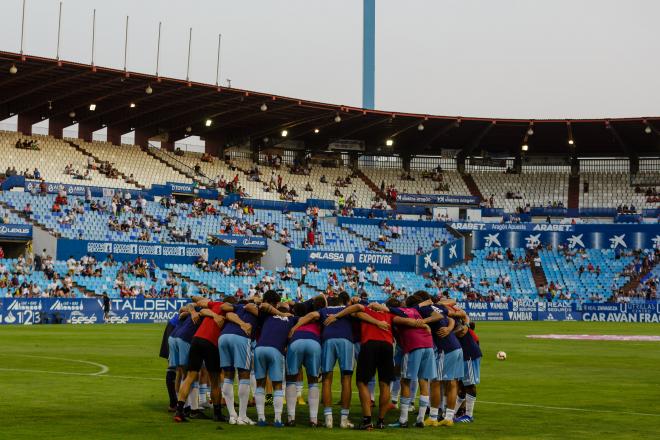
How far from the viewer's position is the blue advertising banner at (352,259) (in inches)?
2768

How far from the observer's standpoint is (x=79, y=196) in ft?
225

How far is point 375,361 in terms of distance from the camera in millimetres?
16234

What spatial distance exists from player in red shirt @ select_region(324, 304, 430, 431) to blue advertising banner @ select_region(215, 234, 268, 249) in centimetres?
5319

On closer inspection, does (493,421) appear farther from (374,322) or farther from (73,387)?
(73,387)

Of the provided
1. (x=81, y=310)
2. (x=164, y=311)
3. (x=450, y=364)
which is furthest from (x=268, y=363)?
(x=164, y=311)

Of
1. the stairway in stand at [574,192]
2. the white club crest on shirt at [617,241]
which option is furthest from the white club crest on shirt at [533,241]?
the stairway in stand at [574,192]

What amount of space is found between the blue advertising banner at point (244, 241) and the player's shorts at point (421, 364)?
53.1 metres

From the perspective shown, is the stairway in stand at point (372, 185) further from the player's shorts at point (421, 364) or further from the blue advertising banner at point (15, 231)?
the player's shorts at point (421, 364)

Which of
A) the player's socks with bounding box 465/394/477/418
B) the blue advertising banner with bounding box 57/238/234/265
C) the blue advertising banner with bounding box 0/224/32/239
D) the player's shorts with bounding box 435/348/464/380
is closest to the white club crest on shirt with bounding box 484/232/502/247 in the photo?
the blue advertising banner with bounding box 57/238/234/265

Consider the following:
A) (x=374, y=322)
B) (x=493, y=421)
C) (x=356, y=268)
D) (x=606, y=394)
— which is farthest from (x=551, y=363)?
(x=356, y=268)

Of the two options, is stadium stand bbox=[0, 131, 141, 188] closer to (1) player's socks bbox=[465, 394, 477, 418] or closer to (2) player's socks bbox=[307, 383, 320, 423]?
(1) player's socks bbox=[465, 394, 477, 418]

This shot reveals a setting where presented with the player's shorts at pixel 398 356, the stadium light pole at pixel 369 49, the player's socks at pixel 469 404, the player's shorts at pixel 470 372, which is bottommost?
the player's socks at pixel 469 404

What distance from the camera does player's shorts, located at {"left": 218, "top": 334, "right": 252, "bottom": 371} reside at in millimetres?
16266

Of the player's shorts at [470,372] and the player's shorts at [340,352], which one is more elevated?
the player's shorts at [340,352]
